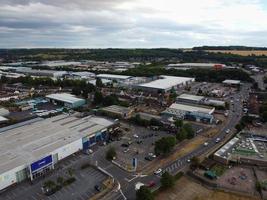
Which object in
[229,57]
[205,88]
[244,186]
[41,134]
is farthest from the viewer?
[229,57]

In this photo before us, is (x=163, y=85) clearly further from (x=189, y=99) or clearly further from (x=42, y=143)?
(x=42, y=143)

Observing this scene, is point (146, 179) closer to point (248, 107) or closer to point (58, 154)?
point (58, 154)

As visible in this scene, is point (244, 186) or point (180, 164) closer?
point (244, 186)

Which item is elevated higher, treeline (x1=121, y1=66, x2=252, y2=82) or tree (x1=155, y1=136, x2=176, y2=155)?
treeline (x1=121, y1=66, x2=252, y2=82)

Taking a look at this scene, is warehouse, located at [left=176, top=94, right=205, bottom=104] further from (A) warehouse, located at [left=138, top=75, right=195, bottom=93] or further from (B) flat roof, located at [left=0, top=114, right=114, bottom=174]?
(B) flat roof, located at [left=0, top=114, right=114, bottom=174]

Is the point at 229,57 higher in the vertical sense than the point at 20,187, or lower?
higher

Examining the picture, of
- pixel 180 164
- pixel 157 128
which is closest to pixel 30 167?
pixel 180 164

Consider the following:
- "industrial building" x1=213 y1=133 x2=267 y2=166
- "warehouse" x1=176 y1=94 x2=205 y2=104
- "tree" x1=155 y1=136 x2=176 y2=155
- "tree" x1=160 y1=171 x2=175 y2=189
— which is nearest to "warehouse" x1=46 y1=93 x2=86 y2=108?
"warehouse" x1=176 y1=94 x2=205 y2=104

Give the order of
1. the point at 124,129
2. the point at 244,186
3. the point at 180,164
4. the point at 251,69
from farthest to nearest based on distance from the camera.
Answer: the point at 251,69 → the point at 124,129 → the point at 180,164 → the point at 244,186
